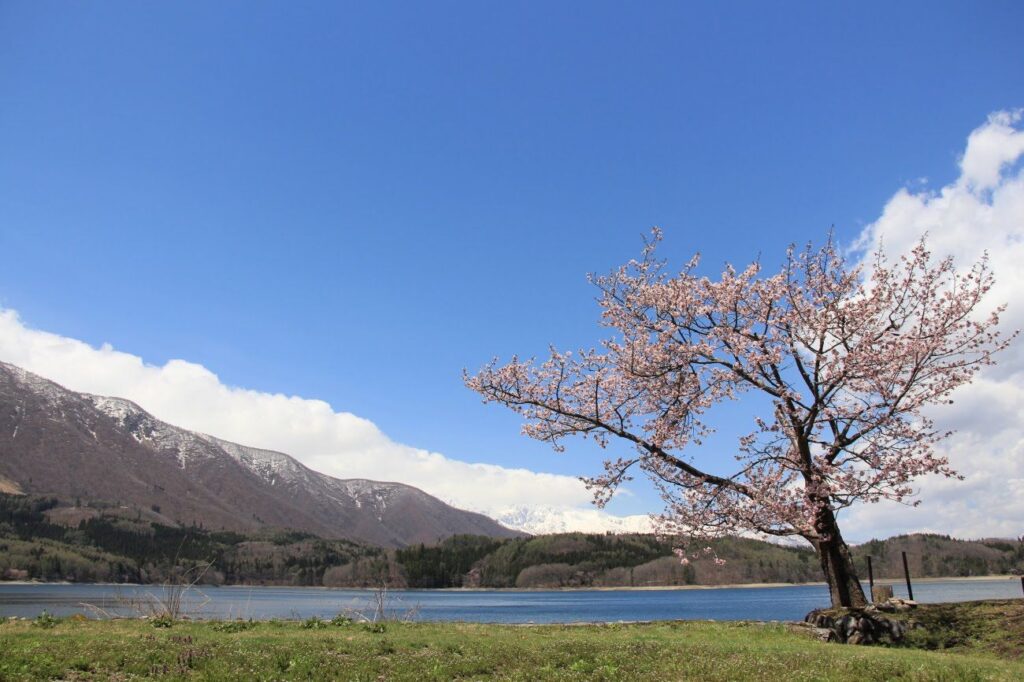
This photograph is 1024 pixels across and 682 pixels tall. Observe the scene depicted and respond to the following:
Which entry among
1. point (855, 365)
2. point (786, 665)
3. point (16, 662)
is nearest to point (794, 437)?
point (855, 365)

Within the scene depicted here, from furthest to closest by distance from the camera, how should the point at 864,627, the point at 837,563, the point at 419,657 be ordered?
1. the point at 837,563
2. the point at 864,627
3. the point at 419,657

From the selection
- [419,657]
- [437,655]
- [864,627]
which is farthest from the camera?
[864,627]

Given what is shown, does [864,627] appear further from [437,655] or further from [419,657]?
[419,657]

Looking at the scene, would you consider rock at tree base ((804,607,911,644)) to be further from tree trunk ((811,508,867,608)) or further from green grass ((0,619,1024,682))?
green grass ((0,619,1024,682))

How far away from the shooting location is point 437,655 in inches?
669

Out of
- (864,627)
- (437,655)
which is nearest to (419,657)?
(437,655)

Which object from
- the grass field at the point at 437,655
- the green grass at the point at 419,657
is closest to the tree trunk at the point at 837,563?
the grass field at the point at 437,655

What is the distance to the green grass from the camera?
14.8m

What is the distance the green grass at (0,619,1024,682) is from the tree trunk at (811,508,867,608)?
11.5 feet

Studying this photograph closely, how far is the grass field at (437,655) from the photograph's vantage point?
48.7 ft

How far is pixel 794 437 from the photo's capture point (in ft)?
86.3

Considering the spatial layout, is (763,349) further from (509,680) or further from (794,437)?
(509,680)

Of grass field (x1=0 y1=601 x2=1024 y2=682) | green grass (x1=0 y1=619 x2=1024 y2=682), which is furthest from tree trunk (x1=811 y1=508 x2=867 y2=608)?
green grass (x1=0 y1=619 x2=1024 y2=682)

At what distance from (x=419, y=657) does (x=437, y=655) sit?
517 millimetres
